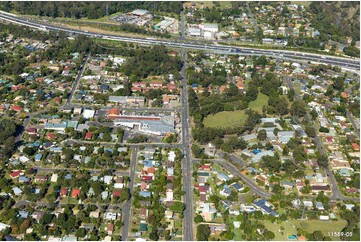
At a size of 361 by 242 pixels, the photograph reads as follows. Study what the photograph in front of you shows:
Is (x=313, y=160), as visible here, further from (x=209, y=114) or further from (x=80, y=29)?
(x=80, y=29)

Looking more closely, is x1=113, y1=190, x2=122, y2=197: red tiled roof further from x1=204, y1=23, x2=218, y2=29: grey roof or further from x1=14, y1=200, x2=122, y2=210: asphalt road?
x1=204, y1=23, x2=218, y2=29: grey roof

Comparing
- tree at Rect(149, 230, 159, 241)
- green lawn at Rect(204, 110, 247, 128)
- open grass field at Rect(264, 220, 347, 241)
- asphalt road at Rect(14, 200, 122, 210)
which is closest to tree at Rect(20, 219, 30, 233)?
asphalt road at Rect(14, 200, 122, 210)

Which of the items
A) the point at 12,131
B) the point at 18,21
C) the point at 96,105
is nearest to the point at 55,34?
the point at 18,21

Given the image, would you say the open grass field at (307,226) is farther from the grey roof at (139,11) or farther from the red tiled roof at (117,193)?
the grey roof at (139,11)

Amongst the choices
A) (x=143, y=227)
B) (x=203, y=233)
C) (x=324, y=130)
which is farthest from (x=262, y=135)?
(x=143, y=227)

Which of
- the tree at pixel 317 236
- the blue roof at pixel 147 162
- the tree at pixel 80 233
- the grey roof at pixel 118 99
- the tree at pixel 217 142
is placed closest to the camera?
the tree at pixel 80 233

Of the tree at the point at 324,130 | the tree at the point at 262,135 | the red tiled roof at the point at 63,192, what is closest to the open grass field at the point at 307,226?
the tree at the point at 262,135
